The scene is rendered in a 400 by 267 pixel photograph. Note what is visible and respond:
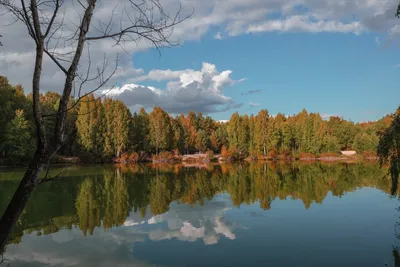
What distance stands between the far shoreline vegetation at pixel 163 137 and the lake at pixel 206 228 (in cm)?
2835

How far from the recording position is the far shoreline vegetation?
47.9m

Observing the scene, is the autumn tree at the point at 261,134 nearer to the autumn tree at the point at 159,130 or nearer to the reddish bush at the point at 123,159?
the autumn tree at the point at 159,130

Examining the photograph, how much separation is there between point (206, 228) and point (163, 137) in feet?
169

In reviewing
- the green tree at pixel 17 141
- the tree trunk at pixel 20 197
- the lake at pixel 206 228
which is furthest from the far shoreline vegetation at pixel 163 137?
the tree trunk at pixel 20 197

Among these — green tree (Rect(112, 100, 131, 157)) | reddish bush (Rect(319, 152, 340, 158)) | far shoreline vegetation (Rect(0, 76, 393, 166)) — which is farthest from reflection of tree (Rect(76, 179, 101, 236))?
reddish bush (Rect(319, 152, 340, 158))

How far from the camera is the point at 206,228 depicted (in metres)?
12.7

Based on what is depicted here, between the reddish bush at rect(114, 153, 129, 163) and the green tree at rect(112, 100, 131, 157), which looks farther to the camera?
the green tree at rect(112, 100, 131, 157)

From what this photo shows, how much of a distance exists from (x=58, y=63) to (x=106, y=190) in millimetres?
20287

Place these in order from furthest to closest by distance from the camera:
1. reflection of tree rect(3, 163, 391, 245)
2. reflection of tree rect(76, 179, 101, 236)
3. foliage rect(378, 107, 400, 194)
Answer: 1. reflection of tree rect(3, 163, 391, 245)
2. reflection of tree rect(76, 179, 101, 236)
3. foliage rect(378, 107, 400, 194)

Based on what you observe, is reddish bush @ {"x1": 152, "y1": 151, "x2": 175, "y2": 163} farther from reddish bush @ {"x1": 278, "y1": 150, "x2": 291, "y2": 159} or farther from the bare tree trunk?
the bare tree trunk

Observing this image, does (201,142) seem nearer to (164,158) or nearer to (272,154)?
(164,158)

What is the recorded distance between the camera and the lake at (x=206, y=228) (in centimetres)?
938

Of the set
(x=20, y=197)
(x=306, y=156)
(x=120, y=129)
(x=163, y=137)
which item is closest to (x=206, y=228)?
(x=20, y=197)

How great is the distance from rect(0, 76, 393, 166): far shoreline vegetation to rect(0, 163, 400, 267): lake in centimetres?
2835
